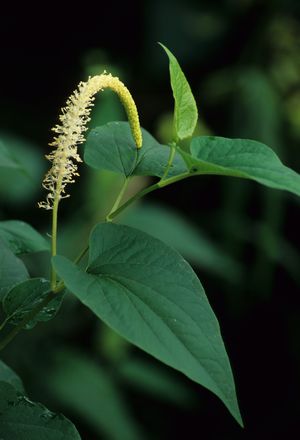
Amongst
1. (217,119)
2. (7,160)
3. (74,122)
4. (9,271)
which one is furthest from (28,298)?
(217,119)

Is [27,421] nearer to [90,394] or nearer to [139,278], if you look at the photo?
[139,278]

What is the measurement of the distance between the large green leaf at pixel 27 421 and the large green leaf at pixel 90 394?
156cm

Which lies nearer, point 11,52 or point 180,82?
point 180,82

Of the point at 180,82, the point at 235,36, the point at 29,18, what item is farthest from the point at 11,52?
the point at 180,82

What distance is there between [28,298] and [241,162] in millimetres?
263

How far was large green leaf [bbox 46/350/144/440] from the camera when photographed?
92.2 inches

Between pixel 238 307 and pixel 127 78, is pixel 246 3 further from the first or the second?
pixel 238 307

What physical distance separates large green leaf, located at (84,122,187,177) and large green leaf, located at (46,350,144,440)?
153 cm

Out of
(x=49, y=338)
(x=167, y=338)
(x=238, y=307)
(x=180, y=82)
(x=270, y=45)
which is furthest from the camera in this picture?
(x=270, y=45)

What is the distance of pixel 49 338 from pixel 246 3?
6.14 ft

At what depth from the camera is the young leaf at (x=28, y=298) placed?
0.84 meters

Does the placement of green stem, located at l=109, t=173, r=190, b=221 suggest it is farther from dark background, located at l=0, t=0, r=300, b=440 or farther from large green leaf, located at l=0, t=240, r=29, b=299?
dark background, located at l=0, t=0, r=300, b=440

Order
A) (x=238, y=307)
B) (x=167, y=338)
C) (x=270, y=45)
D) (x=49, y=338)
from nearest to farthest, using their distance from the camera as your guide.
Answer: (x=167, y=338) → (x=49, y=338) → (x=238, y=307) → (x=270, y=45)

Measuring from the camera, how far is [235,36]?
372 centimetres
